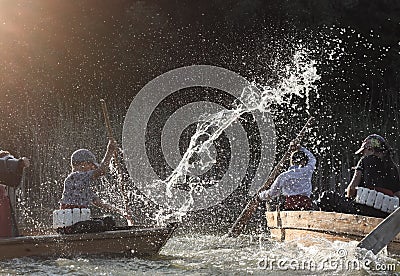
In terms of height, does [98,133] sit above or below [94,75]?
below

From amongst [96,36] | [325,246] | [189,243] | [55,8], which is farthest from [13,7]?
[325,246]

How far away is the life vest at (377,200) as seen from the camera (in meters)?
7.86

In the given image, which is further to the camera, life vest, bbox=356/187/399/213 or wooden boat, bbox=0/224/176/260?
life vest, bbox=356/187/399/213

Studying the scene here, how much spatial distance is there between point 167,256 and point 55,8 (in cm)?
1414

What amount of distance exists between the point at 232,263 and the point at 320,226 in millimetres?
1624

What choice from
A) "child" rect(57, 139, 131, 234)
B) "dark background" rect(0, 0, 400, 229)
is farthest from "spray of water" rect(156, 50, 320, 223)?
"child" rect(57, 139, 131, 234)

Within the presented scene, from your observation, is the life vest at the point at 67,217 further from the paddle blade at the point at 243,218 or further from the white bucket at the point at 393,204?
the white bucket at the point at 393,204

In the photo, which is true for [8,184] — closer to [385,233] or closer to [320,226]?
[320,226]

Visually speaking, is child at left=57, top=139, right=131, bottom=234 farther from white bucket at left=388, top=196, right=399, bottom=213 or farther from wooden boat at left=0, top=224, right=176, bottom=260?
white bucket at left=388, top=196, right=399, bottom=213

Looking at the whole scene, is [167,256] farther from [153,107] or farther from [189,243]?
[153,107]

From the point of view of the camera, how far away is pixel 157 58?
773 inches

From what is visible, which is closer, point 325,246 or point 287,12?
point 325,246

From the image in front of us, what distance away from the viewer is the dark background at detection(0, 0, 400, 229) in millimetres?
17281

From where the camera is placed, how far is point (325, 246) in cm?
819
